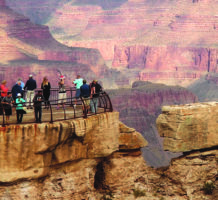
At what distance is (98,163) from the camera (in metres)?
27.0

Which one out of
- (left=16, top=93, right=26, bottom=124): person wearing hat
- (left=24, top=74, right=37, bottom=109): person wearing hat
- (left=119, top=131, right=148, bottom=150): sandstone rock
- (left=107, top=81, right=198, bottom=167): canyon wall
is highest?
(left=24, top=74, right=37, bottom=109): person wearing hat

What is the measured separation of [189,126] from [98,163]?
3504mm

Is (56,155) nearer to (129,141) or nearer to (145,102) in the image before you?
(129,141)

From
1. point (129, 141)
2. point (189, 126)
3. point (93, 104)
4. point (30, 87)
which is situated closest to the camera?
point (189, 126)

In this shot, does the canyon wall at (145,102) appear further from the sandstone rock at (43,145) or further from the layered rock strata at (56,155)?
the sandstone rock at (43,145)

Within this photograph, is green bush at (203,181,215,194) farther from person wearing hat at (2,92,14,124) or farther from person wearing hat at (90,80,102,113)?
person wearing hat at (2,92,14,124)

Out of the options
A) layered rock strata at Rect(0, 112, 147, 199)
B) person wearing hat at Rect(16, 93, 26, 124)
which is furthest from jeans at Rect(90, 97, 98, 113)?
person wearing hat at Rect(16, 93, 26, 124)

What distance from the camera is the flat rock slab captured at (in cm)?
2716

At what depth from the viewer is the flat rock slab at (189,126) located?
89.1 feet

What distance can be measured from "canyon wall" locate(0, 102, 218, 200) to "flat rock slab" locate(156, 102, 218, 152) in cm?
4

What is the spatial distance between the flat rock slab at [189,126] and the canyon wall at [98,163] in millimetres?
37

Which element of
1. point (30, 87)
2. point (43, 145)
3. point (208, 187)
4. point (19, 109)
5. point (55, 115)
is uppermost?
point (30, 87)

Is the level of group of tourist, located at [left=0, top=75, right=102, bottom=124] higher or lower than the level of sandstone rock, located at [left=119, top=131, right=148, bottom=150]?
higher

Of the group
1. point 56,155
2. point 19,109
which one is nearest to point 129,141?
point 56,155
